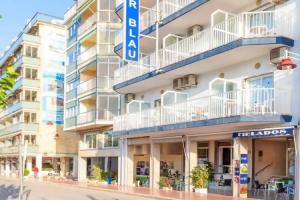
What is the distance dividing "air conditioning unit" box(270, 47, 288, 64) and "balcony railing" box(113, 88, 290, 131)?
1.23 m

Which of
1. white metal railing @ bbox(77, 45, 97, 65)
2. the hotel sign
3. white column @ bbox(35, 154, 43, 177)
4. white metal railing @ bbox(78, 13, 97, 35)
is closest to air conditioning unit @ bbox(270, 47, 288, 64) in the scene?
the hotel sign

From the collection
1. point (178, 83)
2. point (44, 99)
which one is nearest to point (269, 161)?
point (178, 83)

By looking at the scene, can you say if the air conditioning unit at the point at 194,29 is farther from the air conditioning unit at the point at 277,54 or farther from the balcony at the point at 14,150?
the balcony at the point at 14,150

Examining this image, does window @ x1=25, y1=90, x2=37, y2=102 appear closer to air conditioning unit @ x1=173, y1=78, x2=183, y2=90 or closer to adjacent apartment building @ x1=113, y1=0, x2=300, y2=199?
adjacent apartment building @ x1=113, y1=0, x2=300, y2=199

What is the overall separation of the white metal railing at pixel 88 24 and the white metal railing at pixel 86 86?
4672 mm

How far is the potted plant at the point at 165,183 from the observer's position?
27.6 m

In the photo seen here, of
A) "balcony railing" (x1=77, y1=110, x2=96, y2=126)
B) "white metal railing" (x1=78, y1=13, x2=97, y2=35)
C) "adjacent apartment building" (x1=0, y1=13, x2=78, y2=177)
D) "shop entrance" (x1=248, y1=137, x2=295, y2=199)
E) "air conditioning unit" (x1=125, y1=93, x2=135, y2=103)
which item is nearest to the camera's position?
"shop entrance" (x1=248, y1=137, x2=295, y2=199)

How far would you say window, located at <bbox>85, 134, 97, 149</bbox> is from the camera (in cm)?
4101

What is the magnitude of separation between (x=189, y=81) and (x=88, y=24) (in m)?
17.3

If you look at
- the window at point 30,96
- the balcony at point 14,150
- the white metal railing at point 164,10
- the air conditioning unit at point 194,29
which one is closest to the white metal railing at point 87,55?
the white metal railing at point 164,10

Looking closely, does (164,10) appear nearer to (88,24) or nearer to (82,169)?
(88,24)

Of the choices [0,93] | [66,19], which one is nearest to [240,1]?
[0,93]

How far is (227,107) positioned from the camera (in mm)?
20594

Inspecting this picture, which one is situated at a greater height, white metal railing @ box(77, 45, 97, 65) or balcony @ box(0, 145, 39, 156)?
white metal railing @ box(77, 45, 97, 65)
